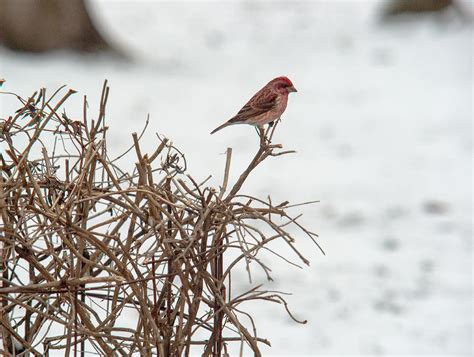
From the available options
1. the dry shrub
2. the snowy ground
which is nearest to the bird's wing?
the dry shrub

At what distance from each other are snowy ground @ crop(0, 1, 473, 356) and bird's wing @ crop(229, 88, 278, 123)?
2.62 m

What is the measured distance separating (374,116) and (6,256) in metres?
8.88

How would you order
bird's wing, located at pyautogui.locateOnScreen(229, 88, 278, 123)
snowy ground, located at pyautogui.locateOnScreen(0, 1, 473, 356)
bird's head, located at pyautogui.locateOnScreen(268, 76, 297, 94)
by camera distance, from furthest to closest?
snowy ground, located at pyautogui.locateOnScreen(0, 1, 473, 356)
bird's wing, located at pyautogui.locateOnScreen(229, 88, 278, 123)
bird's head, located at pyautogui.locateOnScreen(268, 76, 297, 94)

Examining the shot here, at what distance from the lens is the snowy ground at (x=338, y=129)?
235 inches

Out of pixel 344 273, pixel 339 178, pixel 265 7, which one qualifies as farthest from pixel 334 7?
pixel 344 273

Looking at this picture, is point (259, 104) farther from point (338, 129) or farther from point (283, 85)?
point (338, 129)

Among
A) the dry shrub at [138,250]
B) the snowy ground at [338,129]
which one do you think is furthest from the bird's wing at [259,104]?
Result: the snowy ground at [338,129]

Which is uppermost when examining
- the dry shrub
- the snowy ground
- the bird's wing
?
the snowy ground

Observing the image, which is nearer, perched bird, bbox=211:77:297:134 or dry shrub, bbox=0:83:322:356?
dry shrub, bbox=0:83:322:356

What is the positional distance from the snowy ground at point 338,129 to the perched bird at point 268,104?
2.63 meters

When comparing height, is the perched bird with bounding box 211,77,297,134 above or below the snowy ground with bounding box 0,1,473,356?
below

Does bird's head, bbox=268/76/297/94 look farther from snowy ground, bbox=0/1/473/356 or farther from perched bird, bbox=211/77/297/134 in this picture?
snowy ground, bbox=0/1/473/356

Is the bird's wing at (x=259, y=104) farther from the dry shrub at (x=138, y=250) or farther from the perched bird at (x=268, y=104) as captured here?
the dry shrub at (x=138, y=250)

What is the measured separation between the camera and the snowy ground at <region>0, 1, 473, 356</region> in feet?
19.6
